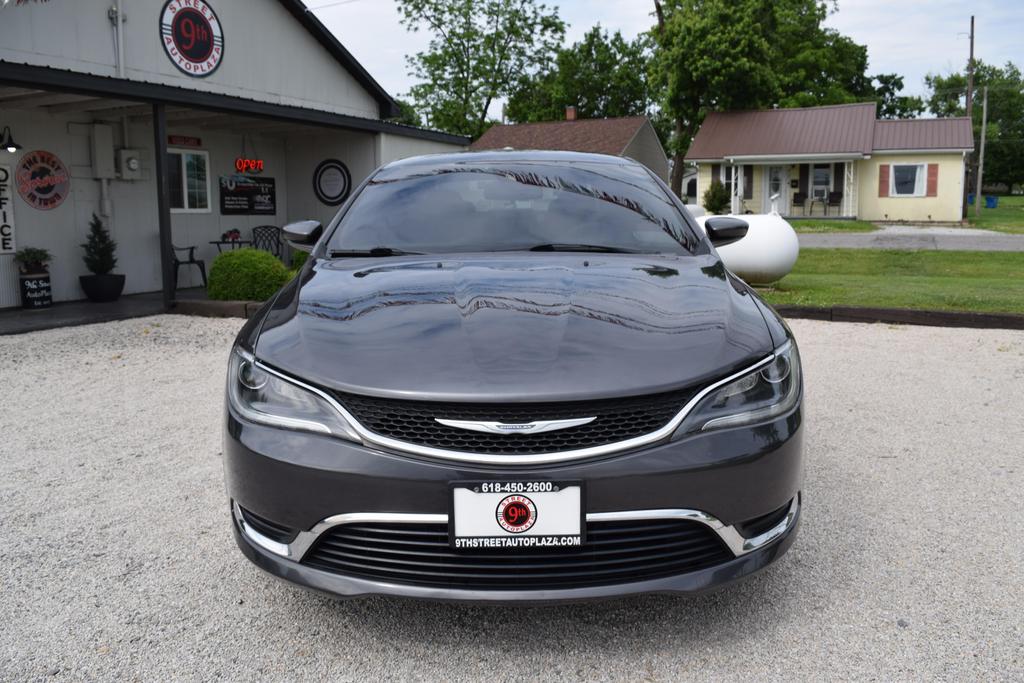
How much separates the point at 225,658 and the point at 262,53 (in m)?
13.2

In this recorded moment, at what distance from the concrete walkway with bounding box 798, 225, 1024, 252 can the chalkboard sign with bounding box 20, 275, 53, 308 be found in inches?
541

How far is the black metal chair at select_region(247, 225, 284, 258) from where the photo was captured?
14273 mm

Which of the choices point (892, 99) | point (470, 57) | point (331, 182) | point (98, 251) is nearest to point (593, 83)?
point (470, 57)

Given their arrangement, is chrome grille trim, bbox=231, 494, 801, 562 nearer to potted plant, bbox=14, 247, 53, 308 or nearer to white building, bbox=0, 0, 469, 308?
white building, bbox=0, 0, 469, 308

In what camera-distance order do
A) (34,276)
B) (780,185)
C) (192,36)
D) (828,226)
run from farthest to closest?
(780,185), (828,226), (192,36), (34,276)

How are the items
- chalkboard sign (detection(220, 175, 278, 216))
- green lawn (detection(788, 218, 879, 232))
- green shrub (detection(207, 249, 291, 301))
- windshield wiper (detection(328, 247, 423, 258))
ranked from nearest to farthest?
1. windshield wiper (detection(328, 247, 423, 258))
2. green shrub (detection(207, 249, 291, 301))
3. chalkboard sign (detection(220, 175, 278, 216))
4. green lawn (detection(788, 218, 879, 232))

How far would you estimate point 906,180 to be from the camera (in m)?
31.5

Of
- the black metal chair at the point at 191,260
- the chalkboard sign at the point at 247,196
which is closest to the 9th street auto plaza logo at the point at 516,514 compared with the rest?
the black metal chair at the point at 191,260

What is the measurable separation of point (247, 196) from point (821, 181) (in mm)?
25272

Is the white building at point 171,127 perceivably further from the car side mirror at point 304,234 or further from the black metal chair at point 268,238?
the car side mirror at point 304,234

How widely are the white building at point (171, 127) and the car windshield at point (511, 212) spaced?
21.5 feet

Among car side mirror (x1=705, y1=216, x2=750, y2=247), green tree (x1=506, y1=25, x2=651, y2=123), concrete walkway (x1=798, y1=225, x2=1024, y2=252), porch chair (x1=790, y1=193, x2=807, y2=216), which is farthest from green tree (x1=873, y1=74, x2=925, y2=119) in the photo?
car side mirror (x1=705, y1=216, x2=750, y2=247)

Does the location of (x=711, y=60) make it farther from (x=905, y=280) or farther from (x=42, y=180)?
(x=42, y=180)

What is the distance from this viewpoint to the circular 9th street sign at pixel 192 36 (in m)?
12.1
